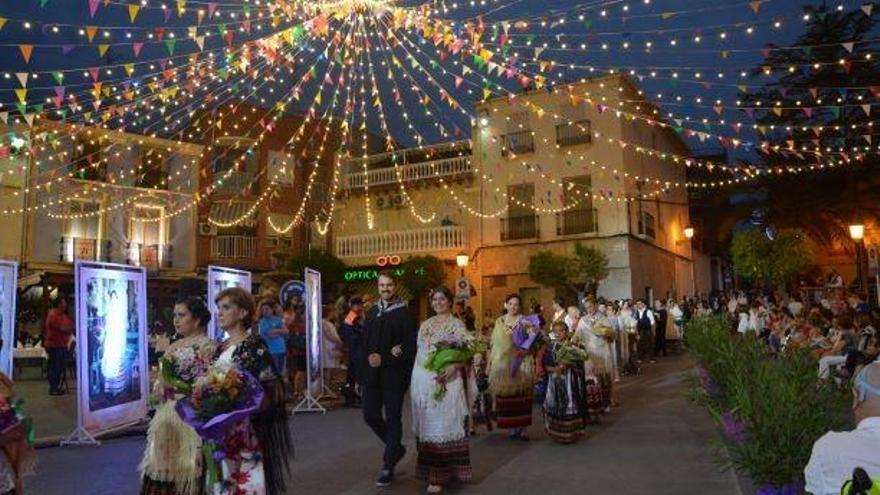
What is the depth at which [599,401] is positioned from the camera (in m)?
10.5

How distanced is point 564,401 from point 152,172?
85.9ft

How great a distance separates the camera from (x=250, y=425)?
423 centimetres

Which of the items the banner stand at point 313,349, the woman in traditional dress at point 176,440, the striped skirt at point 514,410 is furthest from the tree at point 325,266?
the woman in traditional dress at point 176,440

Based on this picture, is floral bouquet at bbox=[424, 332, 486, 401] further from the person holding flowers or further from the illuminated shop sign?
the illuminated shop sign

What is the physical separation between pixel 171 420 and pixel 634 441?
5.94 metres

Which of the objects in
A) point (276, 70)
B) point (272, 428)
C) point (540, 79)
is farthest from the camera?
point (276, 70)

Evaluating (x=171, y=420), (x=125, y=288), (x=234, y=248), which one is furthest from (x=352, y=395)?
(x=234, y=248)

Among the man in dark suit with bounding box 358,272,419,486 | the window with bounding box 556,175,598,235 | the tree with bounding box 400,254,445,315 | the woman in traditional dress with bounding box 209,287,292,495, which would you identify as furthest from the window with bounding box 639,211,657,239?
the woman in traditional dress with bounding box 209,287,292,495

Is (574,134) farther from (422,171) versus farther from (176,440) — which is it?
(176,440)

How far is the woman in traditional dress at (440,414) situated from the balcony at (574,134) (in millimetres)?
20971

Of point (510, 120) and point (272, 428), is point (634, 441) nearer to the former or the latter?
point (272, 428)

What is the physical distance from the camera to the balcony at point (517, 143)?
2795 centimetres

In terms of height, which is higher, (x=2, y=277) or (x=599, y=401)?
(x=2, y=277)

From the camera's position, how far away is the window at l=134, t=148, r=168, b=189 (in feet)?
98.0
